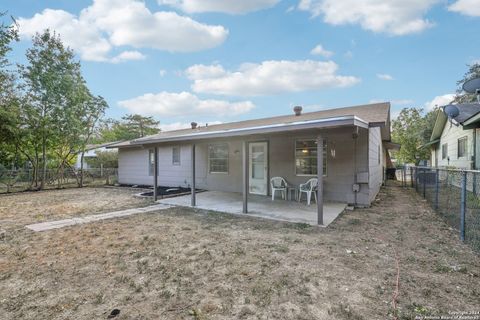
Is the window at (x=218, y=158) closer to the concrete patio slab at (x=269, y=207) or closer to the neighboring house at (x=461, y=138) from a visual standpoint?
the concrete patio slab at (x=269, y=207)

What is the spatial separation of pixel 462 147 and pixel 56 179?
63.0ft

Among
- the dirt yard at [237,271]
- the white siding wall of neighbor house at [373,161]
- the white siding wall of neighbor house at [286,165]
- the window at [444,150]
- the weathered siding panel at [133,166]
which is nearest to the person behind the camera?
the dirt yard at [237,271]

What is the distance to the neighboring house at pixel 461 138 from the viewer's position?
749 centimetres

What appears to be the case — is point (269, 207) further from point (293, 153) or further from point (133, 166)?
point (133, 166)

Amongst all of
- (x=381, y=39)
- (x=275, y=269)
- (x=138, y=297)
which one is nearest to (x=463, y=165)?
(x=381, y=39)

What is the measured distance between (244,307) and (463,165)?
1063cm

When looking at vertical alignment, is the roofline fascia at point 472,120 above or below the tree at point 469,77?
below

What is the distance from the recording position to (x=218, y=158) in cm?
1054

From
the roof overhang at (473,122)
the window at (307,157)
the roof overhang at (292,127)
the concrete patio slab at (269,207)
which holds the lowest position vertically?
the concrete patio slab at (269,207)

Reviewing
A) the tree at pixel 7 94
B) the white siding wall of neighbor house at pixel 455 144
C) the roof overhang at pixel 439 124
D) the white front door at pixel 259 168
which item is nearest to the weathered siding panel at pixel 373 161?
the white siding wall of neighbor house at pixel 455 144

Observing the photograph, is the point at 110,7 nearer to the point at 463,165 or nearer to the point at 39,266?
the point at 39,266

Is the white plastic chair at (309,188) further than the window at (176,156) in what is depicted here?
No

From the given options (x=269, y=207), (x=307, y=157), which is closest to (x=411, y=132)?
(x=307, y=157)

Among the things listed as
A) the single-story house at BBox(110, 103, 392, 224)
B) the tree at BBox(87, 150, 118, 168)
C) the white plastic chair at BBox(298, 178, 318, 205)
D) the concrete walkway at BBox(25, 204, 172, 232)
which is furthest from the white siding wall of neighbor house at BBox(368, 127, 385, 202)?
the tree at BBox(87, 150, 118, 168)
